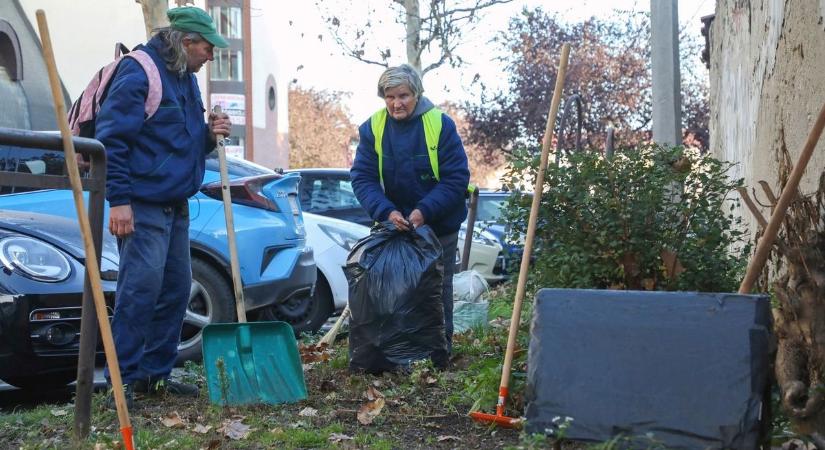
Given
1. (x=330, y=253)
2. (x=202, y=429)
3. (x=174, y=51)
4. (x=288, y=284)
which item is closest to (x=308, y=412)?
(x=202, y=429)

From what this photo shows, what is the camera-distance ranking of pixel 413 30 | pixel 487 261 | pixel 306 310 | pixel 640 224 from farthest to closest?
pixel 413 30 → pixel 487 261 → pixel 306 310 → pixel 640 224

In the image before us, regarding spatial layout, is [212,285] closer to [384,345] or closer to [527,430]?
[384,345]

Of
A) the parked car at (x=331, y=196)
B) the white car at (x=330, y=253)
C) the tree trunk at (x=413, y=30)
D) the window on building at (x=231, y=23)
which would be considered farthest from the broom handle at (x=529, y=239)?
the window on building at (x=231, y=23)

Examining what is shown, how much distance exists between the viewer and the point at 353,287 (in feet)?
19.3

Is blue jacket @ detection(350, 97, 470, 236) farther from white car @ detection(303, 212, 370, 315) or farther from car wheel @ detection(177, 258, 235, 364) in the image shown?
white car @ detection(303, 212, 370, 315)

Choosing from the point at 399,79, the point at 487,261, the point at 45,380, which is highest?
the point at 399,79

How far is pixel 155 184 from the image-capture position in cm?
514

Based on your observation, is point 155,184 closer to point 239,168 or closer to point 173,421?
point 173,421

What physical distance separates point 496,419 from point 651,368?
1.16 metres

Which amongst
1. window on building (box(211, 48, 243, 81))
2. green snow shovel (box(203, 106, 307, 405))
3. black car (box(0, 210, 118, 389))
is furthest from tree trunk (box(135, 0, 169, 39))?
window on building (box(211, 48, 243, 81))

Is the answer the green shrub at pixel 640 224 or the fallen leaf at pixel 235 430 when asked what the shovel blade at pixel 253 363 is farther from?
the green shrub at pixel 640 224

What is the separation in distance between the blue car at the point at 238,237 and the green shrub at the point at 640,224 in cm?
289

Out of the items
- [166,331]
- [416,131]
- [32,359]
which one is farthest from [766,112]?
[32,359]

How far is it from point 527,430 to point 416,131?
2854mm
